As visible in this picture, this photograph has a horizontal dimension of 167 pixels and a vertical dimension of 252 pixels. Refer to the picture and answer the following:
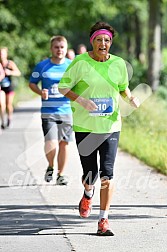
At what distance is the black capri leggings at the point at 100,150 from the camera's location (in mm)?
7551

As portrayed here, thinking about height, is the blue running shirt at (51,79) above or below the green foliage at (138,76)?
above

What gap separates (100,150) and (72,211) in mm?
1264

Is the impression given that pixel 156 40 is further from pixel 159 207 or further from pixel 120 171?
pixel 159 207

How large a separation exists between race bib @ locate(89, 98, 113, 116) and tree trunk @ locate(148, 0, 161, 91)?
1745cm

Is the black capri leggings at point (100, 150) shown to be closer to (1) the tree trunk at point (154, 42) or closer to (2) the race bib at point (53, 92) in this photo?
(2) the race bib at point (53, 92)

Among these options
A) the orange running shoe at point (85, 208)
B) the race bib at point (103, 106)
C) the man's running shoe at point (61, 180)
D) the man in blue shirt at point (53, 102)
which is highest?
the race bib at point (103, 106)

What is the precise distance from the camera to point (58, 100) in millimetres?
10719

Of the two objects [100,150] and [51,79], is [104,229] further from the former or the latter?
[51,79]

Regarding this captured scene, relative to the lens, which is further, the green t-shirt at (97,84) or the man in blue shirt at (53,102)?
the man in blue shirt at (53,102)

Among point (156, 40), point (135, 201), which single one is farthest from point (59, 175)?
point (156, 40)

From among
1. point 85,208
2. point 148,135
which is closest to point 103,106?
point 85,208

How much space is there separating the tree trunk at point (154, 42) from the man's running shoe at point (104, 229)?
58.8ft

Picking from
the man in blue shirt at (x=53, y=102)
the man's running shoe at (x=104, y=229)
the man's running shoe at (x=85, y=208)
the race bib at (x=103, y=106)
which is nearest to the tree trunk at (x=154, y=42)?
the man in blue shirt at (x=53, y=102)

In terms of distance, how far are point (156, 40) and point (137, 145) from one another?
11568 mm
